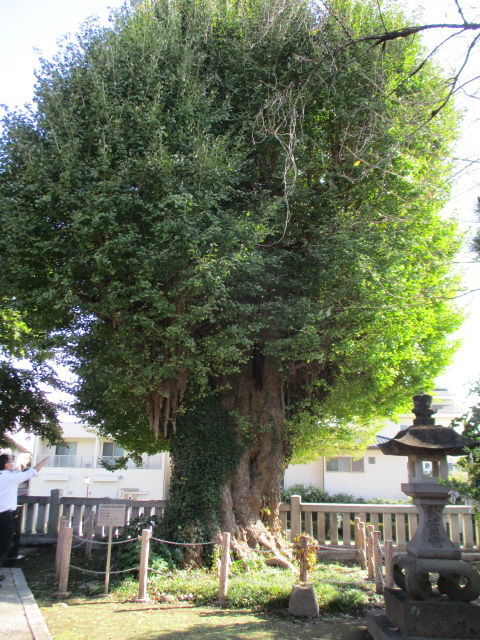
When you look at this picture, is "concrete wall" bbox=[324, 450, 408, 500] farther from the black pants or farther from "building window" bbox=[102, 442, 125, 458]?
the black pants

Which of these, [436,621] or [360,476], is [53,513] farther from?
[360,476]

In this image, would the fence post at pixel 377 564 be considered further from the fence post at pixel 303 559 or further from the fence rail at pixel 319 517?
the fence rail at pixel 319 517

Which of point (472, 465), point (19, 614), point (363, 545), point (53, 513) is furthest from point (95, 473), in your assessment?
point (472, 465)

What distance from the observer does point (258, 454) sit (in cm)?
1219

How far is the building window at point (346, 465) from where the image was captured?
97.2ft

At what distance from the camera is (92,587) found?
29.4 feet

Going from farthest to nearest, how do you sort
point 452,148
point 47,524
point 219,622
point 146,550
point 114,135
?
point 47,524 < point 452,148 < point 114,135 < point 146,550 < point 219,622

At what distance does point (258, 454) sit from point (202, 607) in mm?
4361

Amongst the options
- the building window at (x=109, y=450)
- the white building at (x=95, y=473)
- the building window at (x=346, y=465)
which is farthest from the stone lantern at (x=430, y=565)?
the building window at (x=109, y=450)

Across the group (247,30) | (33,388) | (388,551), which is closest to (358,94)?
(247,30)

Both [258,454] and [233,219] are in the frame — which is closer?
[233,219]

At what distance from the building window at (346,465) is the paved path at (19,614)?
23.4m

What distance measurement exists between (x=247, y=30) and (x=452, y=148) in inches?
225

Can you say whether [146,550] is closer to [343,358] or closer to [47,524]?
[343,358]
